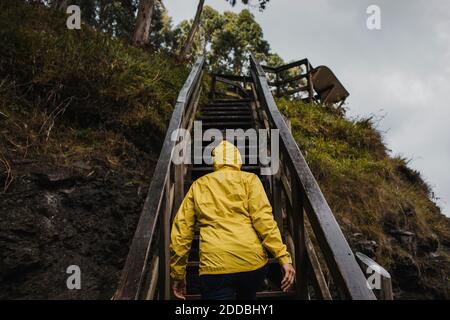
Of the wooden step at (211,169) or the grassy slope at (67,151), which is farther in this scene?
the wooden step at (211,169)

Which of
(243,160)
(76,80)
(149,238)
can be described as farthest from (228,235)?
(76,80)

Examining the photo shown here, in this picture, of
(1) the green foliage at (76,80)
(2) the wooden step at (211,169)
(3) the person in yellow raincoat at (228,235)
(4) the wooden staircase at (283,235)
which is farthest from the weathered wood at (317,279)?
(1) the green foliage at (76,80)

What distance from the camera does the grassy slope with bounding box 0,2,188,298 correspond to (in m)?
3.36

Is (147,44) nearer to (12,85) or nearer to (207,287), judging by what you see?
(12,85)

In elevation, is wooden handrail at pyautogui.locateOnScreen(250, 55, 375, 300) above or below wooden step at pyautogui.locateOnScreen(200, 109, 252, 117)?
below

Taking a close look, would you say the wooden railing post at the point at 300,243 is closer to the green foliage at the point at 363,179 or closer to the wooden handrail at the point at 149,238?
the wooden handrail at the point at 149,238

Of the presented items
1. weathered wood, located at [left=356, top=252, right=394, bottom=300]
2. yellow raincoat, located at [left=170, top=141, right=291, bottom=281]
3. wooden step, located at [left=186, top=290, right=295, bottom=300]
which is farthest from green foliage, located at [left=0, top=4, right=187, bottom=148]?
weathered wood, located at [left=356, top=252, right=394, bottom=300]

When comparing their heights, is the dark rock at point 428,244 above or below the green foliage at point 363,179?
below

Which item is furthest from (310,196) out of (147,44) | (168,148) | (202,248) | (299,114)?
(147,44)

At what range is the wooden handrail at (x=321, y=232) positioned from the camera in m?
1.78

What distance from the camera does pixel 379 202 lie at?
239 inches

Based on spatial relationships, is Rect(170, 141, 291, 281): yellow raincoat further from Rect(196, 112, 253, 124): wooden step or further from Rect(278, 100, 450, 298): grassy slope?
Rect(196, 112, 253, 124): wooden step

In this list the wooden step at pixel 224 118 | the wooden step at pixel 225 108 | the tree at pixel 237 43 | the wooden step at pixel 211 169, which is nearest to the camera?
the wooden step at pixel 211 169

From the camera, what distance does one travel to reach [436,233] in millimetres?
6770
